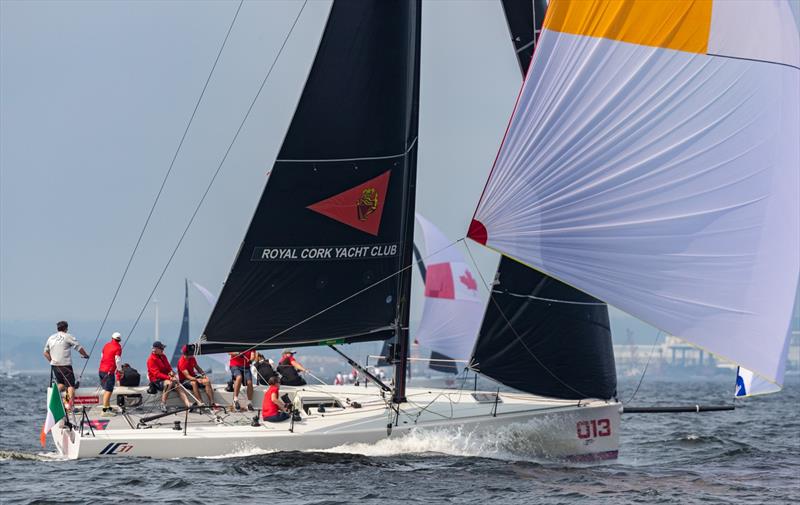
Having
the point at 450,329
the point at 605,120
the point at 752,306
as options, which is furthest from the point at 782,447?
the point at 450,329

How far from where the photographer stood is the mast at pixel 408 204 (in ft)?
55.3

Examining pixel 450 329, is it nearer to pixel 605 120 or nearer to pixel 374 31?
pixel 374 31

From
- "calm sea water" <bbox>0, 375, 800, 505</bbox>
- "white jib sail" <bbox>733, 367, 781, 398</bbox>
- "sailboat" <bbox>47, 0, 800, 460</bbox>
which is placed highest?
"sailboat" <bbox>47, 0, 800, 460</bbox>

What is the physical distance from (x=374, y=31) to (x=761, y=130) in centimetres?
609

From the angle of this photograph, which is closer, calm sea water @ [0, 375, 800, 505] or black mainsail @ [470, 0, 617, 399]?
calm sea water @ [0, 375, 800, 505]

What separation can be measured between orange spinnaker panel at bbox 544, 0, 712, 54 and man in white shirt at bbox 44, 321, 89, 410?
8581 millimetres

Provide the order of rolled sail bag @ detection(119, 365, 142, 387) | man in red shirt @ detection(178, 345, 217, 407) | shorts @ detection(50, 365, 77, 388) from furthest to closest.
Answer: rolled sail bag @ detection(119, 365, 142, 387) < man in red shirt @ detection(178, 345, 217, 407) < shorts @ detection(50, 365, 77, 388)

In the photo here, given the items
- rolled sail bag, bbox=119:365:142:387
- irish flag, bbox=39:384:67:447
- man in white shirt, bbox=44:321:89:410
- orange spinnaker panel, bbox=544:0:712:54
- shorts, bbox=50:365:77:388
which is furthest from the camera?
rolled sail bag, bbox=119:365:142:387

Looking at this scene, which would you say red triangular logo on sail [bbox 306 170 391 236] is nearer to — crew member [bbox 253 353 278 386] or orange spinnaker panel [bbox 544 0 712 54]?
crew member [bbox 253 353 278 386]

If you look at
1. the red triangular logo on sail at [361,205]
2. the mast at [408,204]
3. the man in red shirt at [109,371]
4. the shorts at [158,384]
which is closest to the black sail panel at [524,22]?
the mast at [408,204]

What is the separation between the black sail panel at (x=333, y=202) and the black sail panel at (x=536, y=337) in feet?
5.72

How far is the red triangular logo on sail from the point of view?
16516 mm

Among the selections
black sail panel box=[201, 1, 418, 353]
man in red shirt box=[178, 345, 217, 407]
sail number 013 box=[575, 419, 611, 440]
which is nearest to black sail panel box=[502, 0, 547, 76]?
black sail panel box=[201, 1, 418, 353]

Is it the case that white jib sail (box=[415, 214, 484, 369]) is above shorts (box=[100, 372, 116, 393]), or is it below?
above
